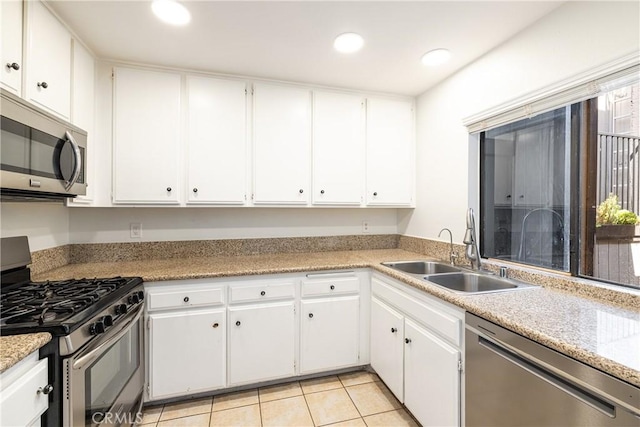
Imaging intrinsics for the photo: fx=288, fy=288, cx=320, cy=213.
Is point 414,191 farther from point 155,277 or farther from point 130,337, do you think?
point 130,337

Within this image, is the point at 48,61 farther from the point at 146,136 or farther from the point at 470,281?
the point at 470,281

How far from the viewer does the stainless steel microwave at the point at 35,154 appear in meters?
1.12

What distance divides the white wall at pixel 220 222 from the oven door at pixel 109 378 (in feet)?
2.80

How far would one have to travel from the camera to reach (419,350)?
1644 mm

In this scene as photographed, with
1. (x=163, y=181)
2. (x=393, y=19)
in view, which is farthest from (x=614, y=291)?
(x=163, y=181)

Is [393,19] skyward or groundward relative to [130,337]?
skyward

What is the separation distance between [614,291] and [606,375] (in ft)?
2.27

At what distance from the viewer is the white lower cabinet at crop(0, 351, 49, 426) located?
850 millimetres

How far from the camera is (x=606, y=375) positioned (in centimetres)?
82

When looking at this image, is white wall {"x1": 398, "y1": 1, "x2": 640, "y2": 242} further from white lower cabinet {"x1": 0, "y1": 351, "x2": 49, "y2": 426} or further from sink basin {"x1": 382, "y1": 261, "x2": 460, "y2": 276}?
white lower cabinet {"x1": 0, "y1": 351, "x2": 49, "y2": 426}

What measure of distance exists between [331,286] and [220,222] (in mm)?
1126

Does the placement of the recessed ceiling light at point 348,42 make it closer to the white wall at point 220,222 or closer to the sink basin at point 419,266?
the white wall at point 220,222

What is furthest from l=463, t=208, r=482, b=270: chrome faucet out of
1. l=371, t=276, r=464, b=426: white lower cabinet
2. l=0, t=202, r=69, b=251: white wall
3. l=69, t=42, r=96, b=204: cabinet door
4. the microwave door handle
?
l=0, t=202, r=69, b=251: white wall

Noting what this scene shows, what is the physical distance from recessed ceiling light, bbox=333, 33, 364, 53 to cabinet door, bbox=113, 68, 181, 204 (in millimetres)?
1213
